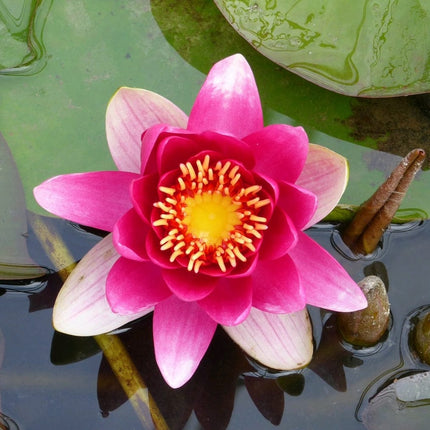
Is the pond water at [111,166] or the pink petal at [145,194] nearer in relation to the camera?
the pink petal at [145,194]

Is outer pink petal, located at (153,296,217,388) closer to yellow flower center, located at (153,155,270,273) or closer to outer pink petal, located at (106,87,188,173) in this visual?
yellow flower center, located at (153,155,270,273)

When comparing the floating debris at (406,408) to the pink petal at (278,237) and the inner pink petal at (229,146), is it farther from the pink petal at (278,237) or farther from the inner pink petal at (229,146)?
the inner pink petal at (229,146)

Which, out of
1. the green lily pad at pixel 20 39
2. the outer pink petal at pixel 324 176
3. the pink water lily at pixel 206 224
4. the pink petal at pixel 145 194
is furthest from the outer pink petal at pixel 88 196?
the green lily pad at pixel 20 39

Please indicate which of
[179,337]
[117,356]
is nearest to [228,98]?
[179,337]

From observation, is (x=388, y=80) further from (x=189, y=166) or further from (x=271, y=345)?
(x=271, y=345)

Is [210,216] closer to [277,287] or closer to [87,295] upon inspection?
[277,287]

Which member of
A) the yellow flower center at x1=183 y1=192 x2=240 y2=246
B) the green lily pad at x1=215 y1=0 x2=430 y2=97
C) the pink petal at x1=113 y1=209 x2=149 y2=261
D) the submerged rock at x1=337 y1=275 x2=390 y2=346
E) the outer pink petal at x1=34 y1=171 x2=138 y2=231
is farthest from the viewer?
the green lily pad at x1=215 y1=0 x2=430 y2=97

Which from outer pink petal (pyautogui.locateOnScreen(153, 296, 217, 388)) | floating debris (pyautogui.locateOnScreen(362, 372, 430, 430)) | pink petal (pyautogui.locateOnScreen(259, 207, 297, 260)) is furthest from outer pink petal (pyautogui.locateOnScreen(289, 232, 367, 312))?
floating debris (pyautogui.locateOnScreen(362, 372, 430, 430))
